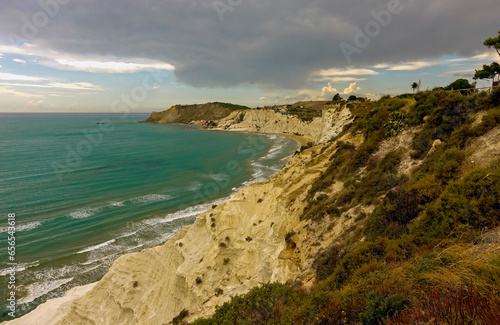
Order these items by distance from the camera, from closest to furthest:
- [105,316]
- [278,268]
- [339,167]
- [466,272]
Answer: [466,272] → [278,268] → [105,316] → [339,167]

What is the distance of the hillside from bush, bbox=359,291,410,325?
3cm

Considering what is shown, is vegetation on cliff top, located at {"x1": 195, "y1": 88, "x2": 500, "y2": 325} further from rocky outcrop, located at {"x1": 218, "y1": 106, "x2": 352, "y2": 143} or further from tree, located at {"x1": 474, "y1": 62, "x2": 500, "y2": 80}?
rocky outcrop, located at {"x1": 218, "y1": 106, "x2": 352, "y2": 143}

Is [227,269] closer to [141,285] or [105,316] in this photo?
[141,285]

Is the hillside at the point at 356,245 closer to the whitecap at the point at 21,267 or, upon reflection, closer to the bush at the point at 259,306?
the bush at the point at 259,306

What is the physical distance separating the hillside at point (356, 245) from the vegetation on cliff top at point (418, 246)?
4cm

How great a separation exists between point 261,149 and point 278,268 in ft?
203

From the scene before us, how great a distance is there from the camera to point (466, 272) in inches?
172

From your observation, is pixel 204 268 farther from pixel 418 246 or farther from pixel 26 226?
pixel 26 226

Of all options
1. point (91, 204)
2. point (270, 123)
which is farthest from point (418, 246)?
point (270, 123)

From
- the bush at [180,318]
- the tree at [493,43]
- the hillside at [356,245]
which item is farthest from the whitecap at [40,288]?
the tree at [493,43]

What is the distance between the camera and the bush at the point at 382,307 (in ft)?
15.1

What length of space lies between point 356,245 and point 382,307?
14.9 feet

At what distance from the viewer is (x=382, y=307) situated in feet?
15.4

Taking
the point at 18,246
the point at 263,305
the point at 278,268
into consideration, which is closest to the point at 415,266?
the point at 263,305
